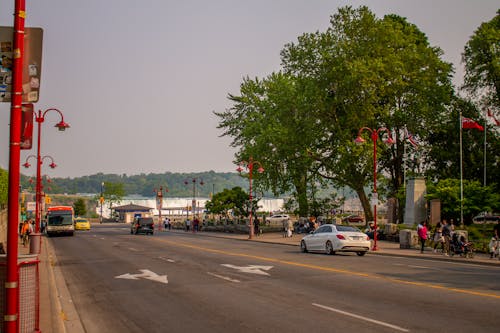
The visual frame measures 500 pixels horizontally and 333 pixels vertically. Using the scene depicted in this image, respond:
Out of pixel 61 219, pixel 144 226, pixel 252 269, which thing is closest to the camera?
pixel 252 269

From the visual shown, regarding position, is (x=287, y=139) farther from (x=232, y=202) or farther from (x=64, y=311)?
(x=64, y=311)

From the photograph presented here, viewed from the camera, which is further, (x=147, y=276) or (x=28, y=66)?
(x=147, y=276)

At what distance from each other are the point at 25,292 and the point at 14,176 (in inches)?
78.7

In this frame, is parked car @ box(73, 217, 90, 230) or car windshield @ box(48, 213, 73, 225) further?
parked car @ box(73, 217, 90, 230)

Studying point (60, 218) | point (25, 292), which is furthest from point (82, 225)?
point (25, 292)

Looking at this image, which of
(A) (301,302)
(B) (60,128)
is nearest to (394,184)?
(B) (60,128)

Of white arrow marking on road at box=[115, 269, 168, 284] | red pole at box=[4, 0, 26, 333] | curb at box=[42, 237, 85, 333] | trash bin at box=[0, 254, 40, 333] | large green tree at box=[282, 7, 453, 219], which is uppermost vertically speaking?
large green tree at box=[282, 7, 453, 219]

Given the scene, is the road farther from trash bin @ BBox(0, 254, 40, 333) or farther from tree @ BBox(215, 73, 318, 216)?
tree @ BBox(215, 73, 318, 216)

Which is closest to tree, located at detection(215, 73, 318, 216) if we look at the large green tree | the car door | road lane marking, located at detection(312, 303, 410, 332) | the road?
the large green tree

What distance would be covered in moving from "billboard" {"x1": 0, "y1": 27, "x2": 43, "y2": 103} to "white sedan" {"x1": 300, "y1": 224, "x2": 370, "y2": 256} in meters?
23.6

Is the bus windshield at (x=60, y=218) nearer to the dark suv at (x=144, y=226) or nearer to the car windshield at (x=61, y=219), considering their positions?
the car windshield at (x=61, y=219)

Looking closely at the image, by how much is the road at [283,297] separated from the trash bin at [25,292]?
2424 millimetres

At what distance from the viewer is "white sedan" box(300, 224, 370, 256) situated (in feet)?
98.3

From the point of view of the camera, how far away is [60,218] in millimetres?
61688
